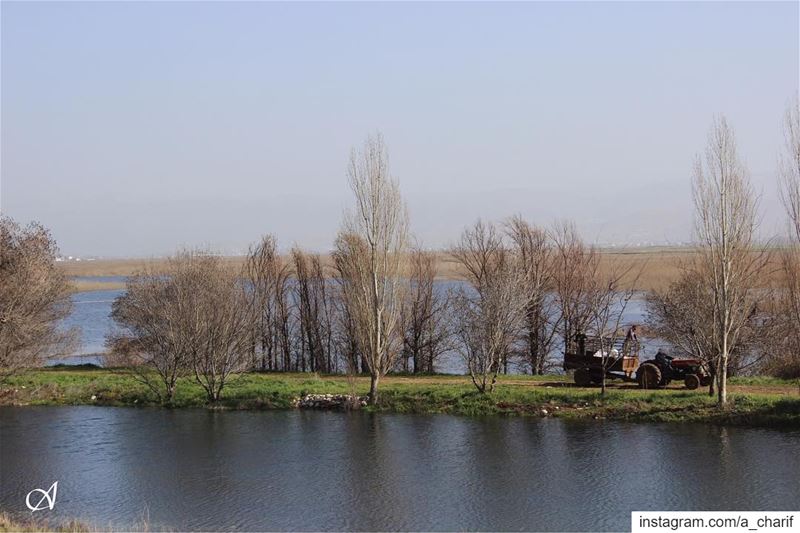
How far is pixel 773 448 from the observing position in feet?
75.0

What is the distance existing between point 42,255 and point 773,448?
30325mm

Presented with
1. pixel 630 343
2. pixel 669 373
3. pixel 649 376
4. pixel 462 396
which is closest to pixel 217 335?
pixel 462 396

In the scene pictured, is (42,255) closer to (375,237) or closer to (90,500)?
(375,237)

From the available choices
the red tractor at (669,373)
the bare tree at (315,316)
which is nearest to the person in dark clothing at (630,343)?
the red tractor at (669,373)

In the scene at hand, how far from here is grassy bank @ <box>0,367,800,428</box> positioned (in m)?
26.6

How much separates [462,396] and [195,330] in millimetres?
10421

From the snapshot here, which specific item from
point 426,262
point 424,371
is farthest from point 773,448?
point 426,262

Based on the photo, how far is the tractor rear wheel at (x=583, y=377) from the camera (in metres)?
31.2

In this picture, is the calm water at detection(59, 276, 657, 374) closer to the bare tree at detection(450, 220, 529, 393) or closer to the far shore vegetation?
the far shore vegetation

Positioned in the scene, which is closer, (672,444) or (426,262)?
(672,444)

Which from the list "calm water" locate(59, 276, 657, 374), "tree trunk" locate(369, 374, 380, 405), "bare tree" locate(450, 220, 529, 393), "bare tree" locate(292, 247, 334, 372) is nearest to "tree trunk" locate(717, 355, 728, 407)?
"bare tree" locate(450, 220, 529, 393)

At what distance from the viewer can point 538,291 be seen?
40.2 meters
